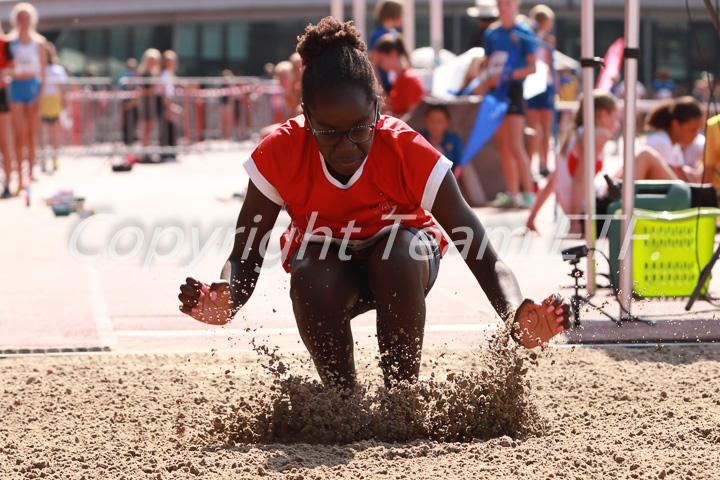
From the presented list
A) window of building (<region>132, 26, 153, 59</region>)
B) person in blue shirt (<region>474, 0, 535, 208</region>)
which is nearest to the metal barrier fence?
person in blue shirt (<region>474, 0, 535, 208</region>)

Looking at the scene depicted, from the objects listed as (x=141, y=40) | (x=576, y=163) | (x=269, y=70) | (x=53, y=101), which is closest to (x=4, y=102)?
(x=53, y=101)

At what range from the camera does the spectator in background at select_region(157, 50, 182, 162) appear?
18.0m

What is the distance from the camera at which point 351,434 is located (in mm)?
3445

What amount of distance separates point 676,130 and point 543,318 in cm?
576

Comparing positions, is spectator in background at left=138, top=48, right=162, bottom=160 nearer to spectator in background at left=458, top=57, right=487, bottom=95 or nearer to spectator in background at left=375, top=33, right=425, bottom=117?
spectator in background at left=458, top=57, right=487, bottom=95

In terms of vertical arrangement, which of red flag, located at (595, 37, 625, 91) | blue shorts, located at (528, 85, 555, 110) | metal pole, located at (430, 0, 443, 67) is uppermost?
metal pole, located at (430, 0, 443, 67)

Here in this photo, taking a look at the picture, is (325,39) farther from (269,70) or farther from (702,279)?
(269,70)

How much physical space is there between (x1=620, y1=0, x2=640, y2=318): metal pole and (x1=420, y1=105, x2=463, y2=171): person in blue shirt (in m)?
5.10

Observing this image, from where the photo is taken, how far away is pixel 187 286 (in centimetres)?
324

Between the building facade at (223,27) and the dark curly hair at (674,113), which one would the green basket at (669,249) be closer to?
the dark curly hair at (674,113)

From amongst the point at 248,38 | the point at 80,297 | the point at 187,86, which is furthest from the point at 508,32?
the point at 248,38

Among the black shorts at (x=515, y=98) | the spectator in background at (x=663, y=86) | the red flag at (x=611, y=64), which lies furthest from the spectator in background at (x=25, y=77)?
the spectator in background at (x=663, y=86)

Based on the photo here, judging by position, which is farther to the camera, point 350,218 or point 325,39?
point 350,218

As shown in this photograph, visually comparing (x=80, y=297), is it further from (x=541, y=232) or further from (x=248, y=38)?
(x=248, y=38)
